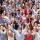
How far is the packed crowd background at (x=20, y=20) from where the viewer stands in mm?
4703

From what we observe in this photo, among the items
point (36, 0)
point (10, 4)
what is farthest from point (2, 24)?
point (36, 0)

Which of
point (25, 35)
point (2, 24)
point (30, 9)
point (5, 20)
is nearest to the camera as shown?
point (25, 35)

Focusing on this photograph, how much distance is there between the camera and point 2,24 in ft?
16.4

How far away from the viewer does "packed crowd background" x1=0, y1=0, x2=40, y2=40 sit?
470cm

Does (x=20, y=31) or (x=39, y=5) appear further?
(x=39, y=5)

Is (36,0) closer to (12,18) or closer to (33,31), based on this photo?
(12,18)

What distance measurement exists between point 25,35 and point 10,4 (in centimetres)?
168

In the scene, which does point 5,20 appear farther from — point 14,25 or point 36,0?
point 36,0

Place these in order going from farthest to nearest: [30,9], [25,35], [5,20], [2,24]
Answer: [30,9] → [5,20] → [2,24] → [25,35]

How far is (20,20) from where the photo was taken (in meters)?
5.32

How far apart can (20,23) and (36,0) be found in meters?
1.40

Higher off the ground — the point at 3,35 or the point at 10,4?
the point at 10,4

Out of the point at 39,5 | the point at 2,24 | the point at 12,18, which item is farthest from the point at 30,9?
the point at 2,24

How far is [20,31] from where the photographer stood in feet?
15.4
